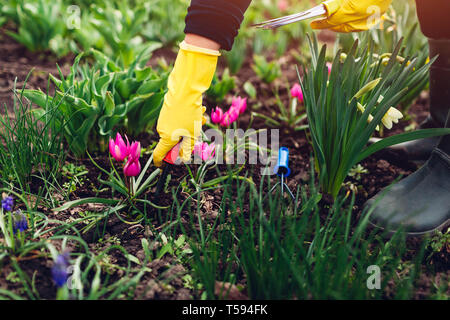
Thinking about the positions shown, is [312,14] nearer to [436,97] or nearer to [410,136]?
[410,136]

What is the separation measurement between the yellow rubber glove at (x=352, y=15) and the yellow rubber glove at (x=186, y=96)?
1.64ft

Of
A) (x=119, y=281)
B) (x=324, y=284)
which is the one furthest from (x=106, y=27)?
(x=324, y=284)

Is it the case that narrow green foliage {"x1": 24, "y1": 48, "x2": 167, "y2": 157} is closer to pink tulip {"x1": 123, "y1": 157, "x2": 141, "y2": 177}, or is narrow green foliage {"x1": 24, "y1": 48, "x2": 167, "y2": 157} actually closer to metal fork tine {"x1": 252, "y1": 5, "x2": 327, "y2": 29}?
pink tulip {"x1": 123, "y1": 157, "x2": 141, "y2": 177}

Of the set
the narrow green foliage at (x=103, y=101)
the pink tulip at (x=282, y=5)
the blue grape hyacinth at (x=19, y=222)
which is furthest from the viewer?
the pink tulip at (x=282, y=5)

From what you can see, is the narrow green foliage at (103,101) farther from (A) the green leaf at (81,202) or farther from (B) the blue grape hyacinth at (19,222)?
(B) the blue grape hyacinth at (19,222)

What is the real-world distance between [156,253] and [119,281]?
23 centimetres

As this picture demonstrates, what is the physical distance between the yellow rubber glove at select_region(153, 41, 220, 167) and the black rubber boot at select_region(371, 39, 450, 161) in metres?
1.08

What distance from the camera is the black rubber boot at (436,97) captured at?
1.98m

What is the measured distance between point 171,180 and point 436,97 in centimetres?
130

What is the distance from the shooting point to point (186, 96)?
1.55 metres

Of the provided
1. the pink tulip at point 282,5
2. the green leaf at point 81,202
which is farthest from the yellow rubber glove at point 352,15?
the pink tulip at point 282,5

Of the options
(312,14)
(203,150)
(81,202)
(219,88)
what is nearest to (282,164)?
(203,150)

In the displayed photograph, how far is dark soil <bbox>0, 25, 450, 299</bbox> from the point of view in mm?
1377

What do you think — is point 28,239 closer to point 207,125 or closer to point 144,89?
point 144,89
